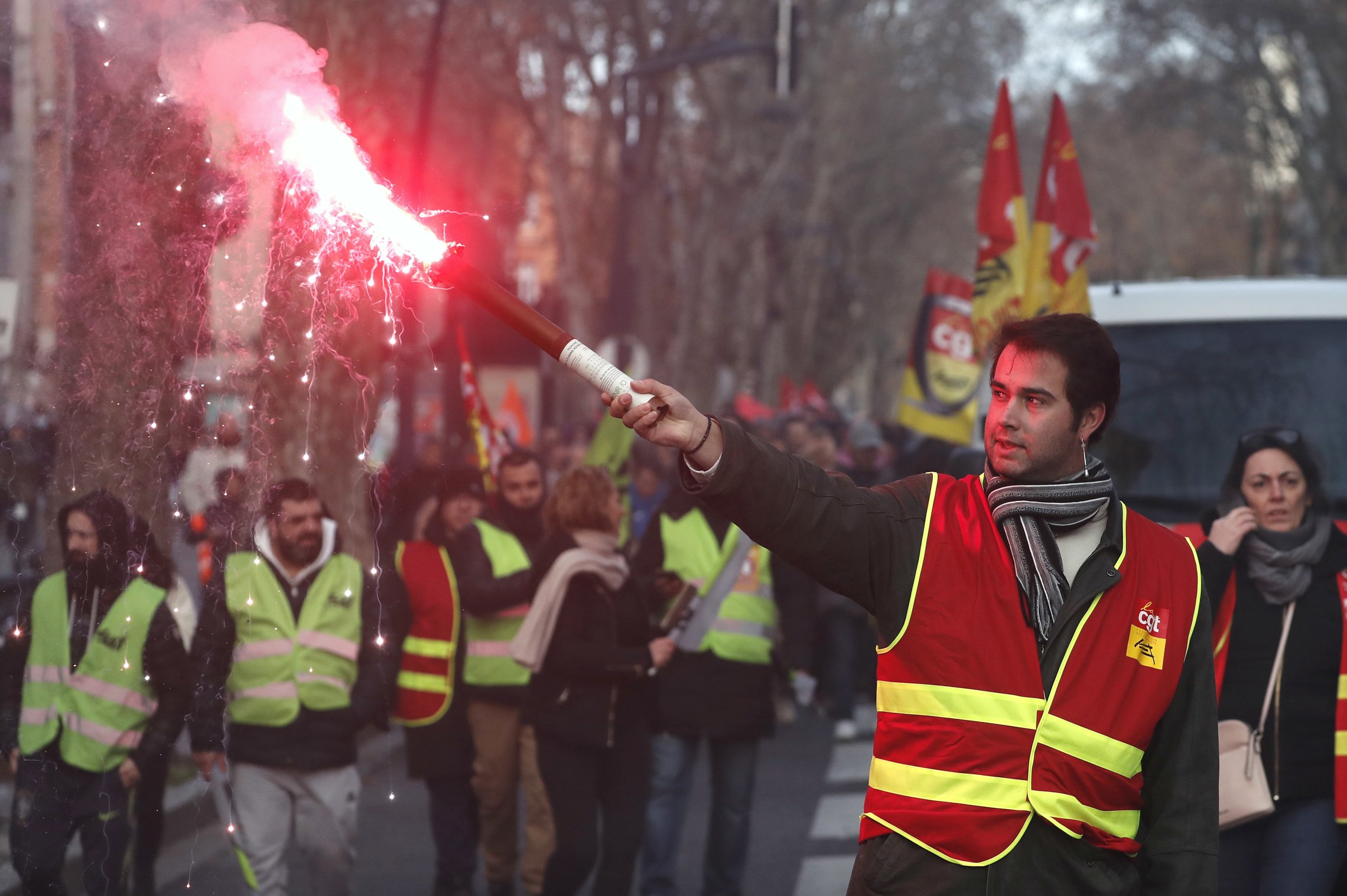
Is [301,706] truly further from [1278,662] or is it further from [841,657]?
[841,657]

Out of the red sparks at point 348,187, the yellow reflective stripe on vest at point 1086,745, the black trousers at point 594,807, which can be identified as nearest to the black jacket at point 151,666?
the black trousers at point 594,807

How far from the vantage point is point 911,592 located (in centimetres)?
317

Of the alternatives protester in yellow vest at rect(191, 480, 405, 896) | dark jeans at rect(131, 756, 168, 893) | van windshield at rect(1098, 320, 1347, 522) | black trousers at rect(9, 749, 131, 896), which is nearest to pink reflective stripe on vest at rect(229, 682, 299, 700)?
protester in yellow vest at rect(191, 480, 405, 896)

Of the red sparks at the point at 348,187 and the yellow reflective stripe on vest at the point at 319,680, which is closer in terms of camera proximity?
the red sparks at the point at 348,187

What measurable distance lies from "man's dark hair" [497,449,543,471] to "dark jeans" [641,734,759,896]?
1.41 meters

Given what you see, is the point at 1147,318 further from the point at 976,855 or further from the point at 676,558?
the point at 976,855

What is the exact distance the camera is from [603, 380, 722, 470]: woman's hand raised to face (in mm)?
2902

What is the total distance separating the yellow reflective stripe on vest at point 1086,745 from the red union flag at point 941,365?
7.01 meters

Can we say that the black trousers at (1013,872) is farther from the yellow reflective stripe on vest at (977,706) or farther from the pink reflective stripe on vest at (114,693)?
the pink reflective stripe on vest at (114,693)

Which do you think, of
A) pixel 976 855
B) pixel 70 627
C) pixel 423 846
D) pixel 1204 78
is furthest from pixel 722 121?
pixel 976 855

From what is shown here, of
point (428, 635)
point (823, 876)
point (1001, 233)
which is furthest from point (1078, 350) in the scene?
point (1001, 233)

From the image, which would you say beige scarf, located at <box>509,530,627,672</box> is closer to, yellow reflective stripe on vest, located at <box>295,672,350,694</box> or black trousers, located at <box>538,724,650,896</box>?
black trousers, located at <box>538,724,650,896</box>

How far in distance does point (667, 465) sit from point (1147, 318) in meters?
8.33

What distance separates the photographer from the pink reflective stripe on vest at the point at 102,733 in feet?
16.0
